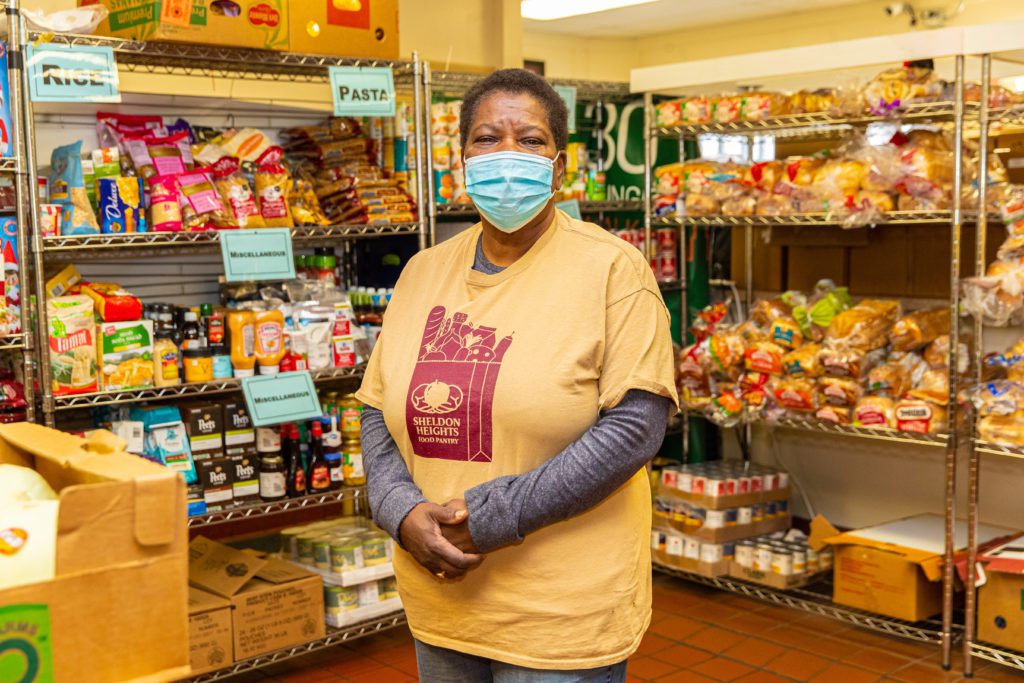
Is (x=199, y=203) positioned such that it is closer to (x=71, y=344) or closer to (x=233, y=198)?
(x=233, y=198)

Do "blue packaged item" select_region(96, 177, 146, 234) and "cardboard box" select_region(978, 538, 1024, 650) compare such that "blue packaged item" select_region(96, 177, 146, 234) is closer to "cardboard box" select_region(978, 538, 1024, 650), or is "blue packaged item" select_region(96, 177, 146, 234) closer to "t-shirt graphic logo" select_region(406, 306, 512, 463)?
"t-shirt graphic logo" select_region(406, 306, 512, 463)

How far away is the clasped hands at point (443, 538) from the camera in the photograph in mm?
1749

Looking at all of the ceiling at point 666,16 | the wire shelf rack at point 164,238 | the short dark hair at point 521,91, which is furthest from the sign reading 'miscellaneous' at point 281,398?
the ceiling at point 666,16

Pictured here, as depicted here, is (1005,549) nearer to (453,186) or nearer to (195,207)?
(453,186)

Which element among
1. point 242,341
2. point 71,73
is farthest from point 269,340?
point 71,73

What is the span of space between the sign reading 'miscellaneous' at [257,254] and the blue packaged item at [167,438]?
49cm

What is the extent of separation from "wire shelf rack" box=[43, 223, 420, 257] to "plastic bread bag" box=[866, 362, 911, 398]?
5.76ft

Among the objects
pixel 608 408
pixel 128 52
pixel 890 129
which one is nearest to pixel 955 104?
pixel 890 129

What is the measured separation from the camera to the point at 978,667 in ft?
11.8

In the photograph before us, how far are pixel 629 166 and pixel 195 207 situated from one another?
2159mm

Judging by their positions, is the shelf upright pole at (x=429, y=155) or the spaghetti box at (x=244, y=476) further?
the shelf upright pole at (x=429, y=155)

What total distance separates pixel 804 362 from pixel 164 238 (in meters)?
2.34

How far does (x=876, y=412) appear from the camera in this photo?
3.81 metres

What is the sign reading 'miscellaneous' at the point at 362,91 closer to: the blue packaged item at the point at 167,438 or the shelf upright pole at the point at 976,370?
the blue packaged item at the point at 167,438
